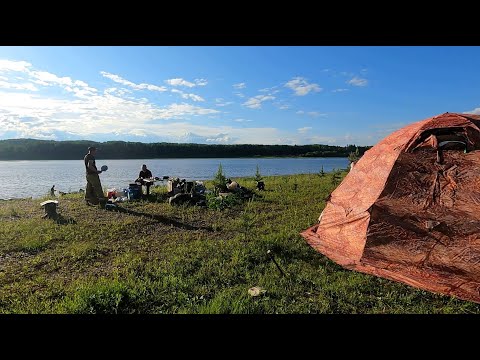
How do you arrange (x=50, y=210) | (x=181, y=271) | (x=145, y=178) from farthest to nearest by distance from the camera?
1. (x=145, y=178)
2. (x=50, y=210)
3. (x=181, y=271)

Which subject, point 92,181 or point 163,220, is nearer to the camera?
point 163,220

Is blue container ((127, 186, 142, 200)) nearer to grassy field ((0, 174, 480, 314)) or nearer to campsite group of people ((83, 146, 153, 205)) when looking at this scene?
campsite group of people ((83, 146, 153, 205))

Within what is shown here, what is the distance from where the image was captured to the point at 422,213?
657 centimetres

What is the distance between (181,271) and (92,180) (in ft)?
29.6

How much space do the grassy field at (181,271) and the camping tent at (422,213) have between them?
1.58 feet

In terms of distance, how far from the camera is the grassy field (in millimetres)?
5355

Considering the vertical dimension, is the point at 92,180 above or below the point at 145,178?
above

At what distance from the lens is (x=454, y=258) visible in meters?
6.00

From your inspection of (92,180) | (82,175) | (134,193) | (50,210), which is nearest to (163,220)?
(50,210)

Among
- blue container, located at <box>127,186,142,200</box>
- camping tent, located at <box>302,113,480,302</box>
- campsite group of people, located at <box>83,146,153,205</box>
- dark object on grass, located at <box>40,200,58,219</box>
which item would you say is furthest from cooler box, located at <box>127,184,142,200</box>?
camping tent, located at <box>302,113,480,302</box>

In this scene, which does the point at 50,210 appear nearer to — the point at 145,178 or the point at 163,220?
the point at 163,220

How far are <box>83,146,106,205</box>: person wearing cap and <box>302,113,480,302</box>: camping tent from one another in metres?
10.0
